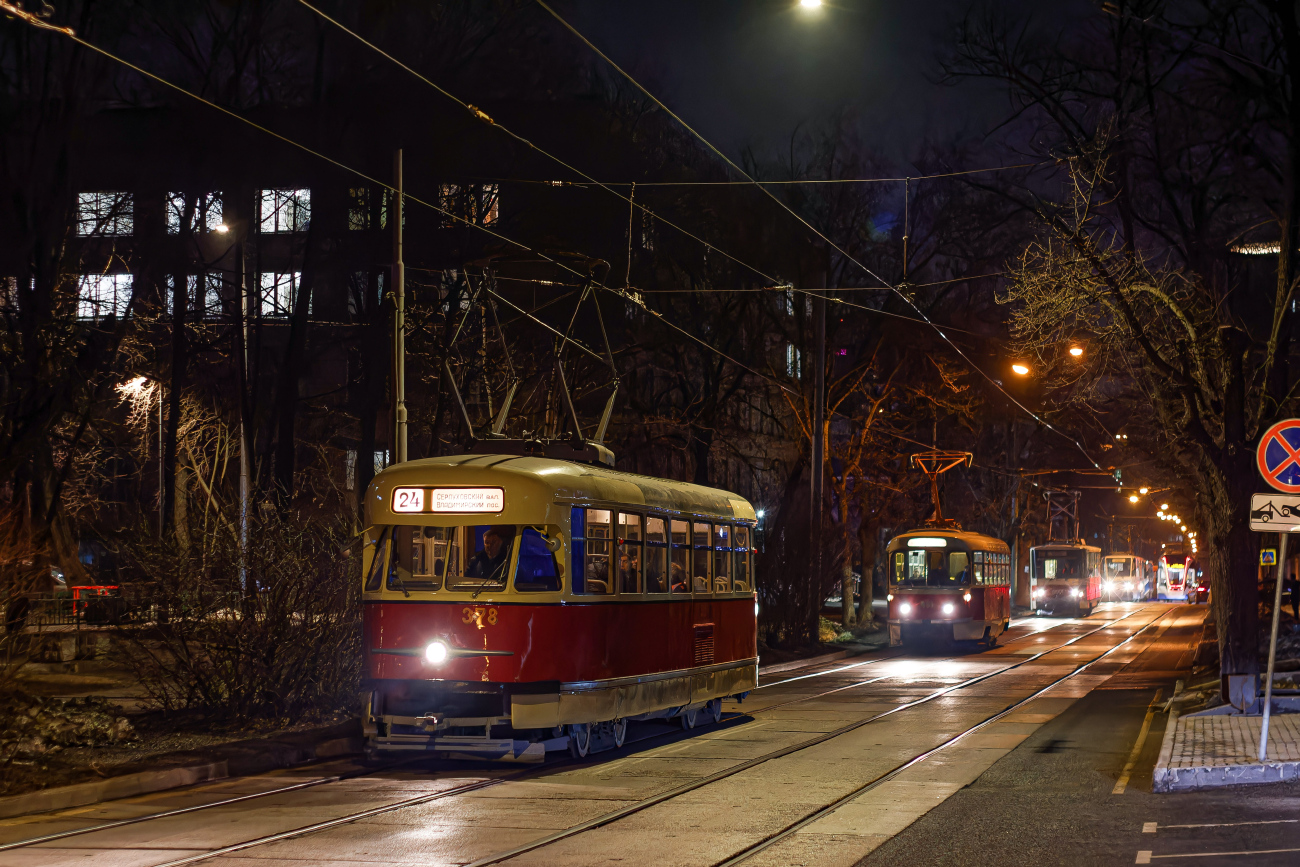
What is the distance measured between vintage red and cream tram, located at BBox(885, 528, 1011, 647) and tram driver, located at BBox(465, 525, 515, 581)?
2250cm

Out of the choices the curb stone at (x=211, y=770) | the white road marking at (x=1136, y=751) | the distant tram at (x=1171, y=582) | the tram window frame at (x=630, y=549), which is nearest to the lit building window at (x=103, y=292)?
the curb stone at (x=211, y=770)

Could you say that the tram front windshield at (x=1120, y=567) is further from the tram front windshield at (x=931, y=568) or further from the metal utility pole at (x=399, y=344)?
the metal utility pole at (x=399, y=344)

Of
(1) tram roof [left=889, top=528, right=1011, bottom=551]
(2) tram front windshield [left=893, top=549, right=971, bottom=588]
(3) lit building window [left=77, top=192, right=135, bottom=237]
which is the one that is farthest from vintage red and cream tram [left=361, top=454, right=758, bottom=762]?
(1) tram roof [left=889, top=528, right=1011, bottom=551]

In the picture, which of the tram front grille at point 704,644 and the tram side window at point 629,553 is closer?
the tram side window at point 629,553

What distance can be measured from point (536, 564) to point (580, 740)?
6.08 feet

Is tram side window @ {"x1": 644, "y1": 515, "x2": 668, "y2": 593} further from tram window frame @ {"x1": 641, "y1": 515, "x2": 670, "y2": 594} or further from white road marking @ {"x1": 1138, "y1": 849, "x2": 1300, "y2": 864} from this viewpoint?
white road marking @ {"x1": 1138, "y1": 849, "x2": 1300, "y2": 864}

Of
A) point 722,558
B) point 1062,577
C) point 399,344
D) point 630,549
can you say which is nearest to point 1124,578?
point 1062,577

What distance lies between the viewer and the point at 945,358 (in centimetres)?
3881

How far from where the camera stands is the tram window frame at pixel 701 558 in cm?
1641

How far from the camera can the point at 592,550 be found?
13.8m

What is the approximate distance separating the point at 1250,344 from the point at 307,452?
Answer: 3215 cm

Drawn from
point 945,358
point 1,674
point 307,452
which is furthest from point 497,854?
point 307,452

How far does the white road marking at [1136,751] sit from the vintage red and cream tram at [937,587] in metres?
12.8

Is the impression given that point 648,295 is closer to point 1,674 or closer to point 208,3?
point 208,3
